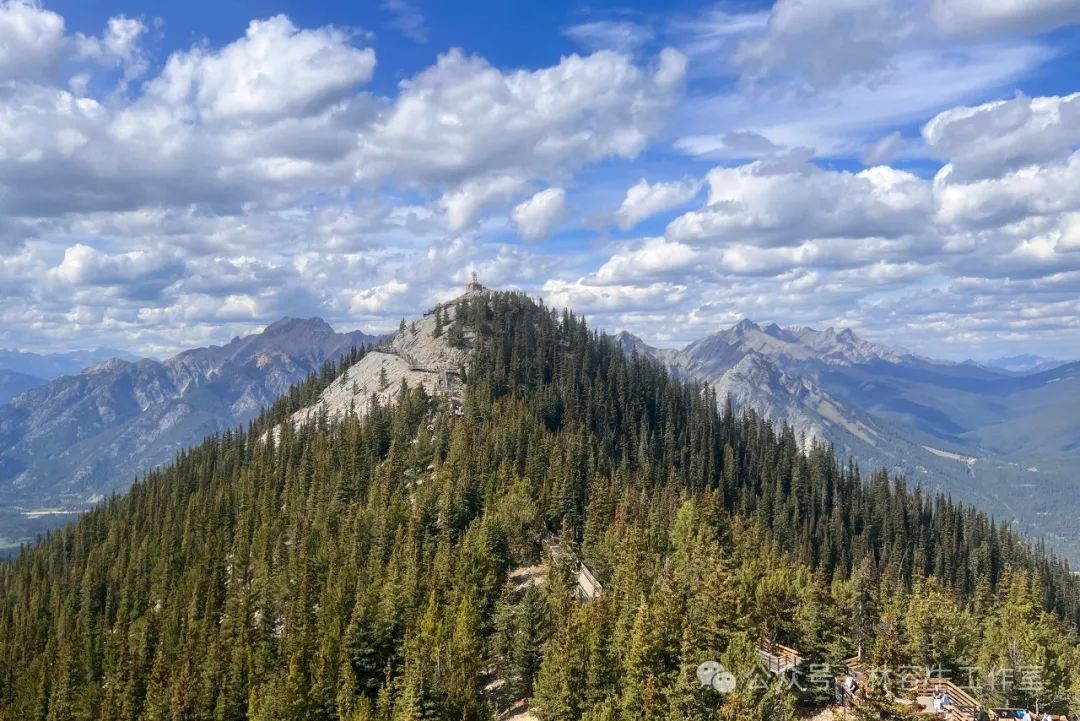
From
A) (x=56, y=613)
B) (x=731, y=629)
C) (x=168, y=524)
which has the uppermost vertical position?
(x=731, y=629)

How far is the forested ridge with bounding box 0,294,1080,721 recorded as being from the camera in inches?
2943

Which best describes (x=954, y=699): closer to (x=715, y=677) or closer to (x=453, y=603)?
(x=715, y=677)

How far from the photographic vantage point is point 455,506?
422 feet

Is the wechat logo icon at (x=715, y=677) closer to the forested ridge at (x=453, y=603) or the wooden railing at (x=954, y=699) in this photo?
the forested ridge at (x=453, y=603)

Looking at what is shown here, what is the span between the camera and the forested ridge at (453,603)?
74.8 m

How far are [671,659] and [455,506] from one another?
2533 inches

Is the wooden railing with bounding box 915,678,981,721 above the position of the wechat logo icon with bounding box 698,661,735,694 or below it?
below

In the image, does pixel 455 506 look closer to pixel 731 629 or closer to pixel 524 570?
pixel 524 570

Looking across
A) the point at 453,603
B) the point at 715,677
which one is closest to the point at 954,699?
the point at 715,677

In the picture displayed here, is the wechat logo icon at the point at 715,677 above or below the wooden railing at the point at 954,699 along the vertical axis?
above

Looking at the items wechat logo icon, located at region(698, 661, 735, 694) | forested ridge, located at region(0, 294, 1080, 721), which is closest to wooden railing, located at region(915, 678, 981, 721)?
forested ridge, located at region(0, 294, 1080, 721)

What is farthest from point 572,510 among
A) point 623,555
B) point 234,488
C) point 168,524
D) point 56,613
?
point 56,613

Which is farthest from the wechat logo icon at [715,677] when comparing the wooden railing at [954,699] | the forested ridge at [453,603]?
the wooden railing at [954,699]

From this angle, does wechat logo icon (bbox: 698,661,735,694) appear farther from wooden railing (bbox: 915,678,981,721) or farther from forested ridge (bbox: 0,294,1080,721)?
wooden railing (bbox: 915,678,981,721)
